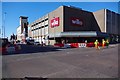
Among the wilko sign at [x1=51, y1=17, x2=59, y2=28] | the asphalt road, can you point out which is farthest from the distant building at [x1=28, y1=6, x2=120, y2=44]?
the asphalt road

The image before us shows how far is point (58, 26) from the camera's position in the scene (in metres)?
58.5

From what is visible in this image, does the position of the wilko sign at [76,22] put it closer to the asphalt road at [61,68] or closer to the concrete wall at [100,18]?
the concrete wall at [100,18]

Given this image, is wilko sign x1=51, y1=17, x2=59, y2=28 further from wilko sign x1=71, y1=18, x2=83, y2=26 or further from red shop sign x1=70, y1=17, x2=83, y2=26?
wilko sign x1=71, y1=18, x2=83, y2=26

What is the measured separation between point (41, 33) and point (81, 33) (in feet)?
79.0

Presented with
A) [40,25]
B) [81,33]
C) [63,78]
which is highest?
[40,25]

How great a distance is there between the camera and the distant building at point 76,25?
55750 mm

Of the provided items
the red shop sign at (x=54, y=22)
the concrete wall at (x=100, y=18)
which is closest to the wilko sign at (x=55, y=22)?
the red shop sign at (x=54, y=22)

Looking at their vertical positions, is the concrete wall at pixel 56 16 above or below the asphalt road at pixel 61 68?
above

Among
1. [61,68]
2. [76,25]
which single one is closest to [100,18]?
[76,25]

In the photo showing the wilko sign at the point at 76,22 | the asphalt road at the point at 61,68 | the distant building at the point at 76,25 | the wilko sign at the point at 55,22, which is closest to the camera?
the asphalt road at the point at 61,68

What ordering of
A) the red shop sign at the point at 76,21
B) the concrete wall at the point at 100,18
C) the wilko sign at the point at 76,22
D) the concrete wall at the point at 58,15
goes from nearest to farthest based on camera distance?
the concrete wall at the point at 58,15
the red shop sign at the point at 76,21
the wilko sign at the point at 76,22
the concrete wall at the point at 100,18

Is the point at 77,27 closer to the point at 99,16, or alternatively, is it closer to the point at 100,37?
the point at 100,37

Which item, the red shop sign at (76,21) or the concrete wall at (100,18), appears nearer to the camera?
the red shop sign at (76,21)

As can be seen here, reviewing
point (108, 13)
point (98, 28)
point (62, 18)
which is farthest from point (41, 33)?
point (108, 13)
